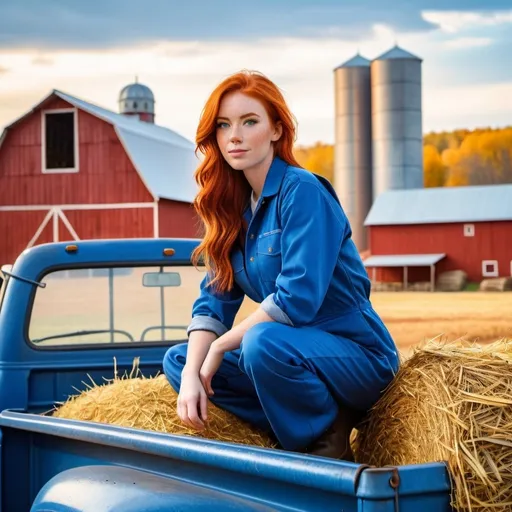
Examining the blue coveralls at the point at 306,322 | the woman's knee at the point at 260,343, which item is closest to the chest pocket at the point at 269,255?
the blue coveralls at the point at 306,322

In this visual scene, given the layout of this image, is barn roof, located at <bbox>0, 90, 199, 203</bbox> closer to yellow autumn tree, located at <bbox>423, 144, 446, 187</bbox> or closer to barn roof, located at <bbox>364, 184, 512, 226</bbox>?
barn roof, located at <bbox>364, 184, 512, 226</bbox>

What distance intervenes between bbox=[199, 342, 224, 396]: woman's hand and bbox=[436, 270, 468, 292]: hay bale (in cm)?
3003

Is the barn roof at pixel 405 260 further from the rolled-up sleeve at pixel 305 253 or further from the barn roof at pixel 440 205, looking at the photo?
the rolled-up sleeve at pixel 305 253

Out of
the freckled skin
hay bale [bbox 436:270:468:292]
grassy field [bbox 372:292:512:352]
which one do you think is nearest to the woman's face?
the freckled skin

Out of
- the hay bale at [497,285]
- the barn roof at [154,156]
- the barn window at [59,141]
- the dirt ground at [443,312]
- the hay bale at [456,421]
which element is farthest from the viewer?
the hay bale at [497,285]

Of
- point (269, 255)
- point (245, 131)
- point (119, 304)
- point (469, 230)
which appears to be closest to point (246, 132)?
Answer: point (245, 131)

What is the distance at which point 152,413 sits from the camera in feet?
9.88

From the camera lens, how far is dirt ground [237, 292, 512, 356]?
20.2 metres

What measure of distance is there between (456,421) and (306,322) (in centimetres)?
53

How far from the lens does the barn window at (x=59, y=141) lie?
27744 mm

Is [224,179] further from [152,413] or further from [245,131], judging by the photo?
[152,413]

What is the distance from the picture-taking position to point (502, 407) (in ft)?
7.72

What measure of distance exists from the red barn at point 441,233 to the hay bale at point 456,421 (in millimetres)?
30350

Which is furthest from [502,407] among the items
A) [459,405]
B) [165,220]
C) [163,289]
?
[165,220]
